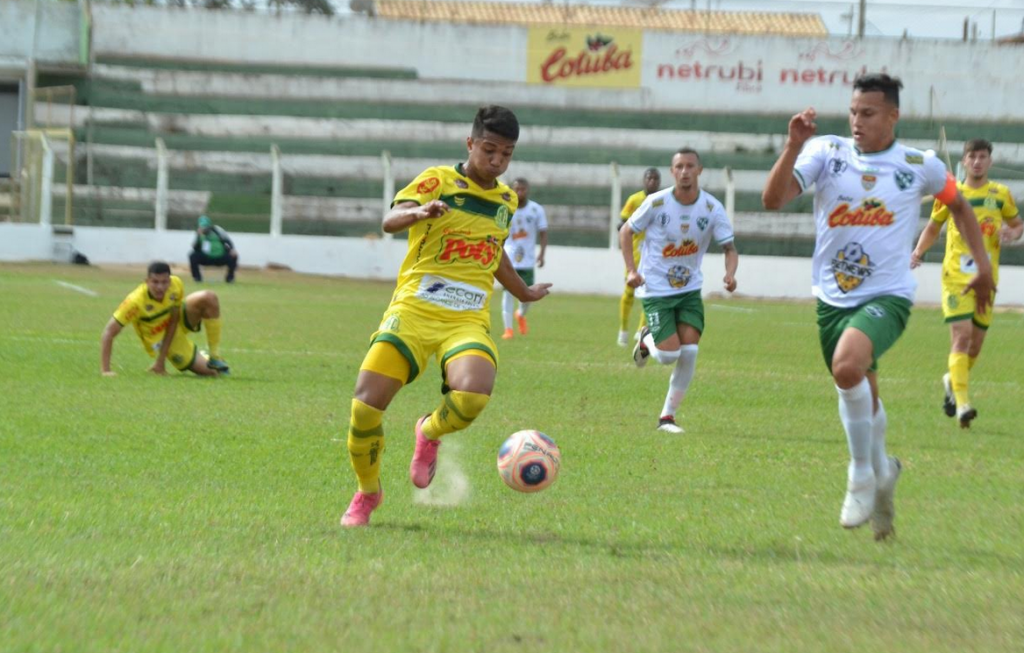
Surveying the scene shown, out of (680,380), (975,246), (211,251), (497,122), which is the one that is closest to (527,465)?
(497,122)

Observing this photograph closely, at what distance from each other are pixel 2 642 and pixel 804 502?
166 inches

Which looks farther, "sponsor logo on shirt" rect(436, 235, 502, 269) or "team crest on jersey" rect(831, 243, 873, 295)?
"sponsor logo on shirt" rect(436, 235, 502, 269)

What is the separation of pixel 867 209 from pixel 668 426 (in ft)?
13.0

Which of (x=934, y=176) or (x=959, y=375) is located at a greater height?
(x=934, y=176)

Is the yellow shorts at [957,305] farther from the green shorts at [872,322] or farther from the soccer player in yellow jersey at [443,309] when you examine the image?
the soccer player in yellow jersey at [443,309]

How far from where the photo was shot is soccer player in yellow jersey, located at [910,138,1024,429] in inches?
431

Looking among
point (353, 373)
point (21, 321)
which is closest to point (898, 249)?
point (353, 373)

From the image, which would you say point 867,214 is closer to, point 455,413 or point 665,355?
point 455,413

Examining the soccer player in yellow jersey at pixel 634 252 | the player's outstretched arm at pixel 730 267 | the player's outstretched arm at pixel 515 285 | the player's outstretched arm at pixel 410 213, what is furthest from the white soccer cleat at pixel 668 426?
the soccer player in yellow jersey at pixel 634 252

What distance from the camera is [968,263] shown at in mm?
11359

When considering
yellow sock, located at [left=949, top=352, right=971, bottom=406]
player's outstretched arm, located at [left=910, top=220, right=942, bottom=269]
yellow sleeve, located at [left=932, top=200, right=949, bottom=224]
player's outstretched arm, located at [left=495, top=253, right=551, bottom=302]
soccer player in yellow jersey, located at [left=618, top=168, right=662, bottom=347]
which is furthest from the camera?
soccer player in yellow jersey, located at [left=618, top=168, right=662, bottom=347]

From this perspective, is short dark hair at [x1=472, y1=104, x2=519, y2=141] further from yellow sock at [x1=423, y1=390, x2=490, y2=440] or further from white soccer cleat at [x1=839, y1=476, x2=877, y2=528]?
white soccer cleat at [x1=839, y1=476, x2=877, y2=528]

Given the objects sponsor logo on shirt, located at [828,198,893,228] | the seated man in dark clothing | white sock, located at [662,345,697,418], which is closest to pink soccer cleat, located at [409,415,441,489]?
sponsor logo on shirt, located at [828,198,893,228]

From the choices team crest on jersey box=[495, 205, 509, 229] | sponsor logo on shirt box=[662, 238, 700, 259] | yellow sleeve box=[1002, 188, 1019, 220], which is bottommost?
sponsor logo on shirt box=[662, 238, 700, 259]
